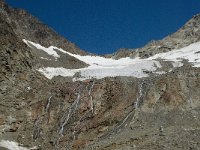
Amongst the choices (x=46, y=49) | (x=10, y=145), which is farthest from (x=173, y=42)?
(x=10, y=145)

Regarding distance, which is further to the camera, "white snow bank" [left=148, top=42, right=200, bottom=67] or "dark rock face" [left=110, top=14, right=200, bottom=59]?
"dark rock face" [left=110, top=14, right=200, bottom=59]

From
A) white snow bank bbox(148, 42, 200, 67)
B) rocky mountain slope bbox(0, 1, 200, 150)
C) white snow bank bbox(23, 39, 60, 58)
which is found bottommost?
rocky mountain slope bbox(0, 1, 200, 150)

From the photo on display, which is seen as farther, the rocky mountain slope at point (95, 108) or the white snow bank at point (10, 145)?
the white snow bank at point (10, 145)

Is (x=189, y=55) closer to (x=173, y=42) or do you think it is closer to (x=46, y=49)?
(x=173, y=42)

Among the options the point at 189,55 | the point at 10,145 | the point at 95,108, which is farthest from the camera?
the point at 189,55

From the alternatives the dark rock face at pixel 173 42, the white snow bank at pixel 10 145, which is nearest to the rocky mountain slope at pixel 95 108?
the white snow bank at pixel 10 145

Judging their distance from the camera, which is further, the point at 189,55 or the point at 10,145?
the point at 189,55

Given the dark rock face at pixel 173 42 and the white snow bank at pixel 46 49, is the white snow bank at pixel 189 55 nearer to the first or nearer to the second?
the dark rock face at pixel 173 42

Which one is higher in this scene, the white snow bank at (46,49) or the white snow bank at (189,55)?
the white snow bank at (46,49)

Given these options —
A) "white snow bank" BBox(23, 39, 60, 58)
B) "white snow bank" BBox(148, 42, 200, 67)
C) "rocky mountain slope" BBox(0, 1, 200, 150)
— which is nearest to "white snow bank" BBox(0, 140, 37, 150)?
"rocky mountain slope" BBox(0, 1, 200, 150)

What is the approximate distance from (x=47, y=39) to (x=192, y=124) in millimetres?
54156

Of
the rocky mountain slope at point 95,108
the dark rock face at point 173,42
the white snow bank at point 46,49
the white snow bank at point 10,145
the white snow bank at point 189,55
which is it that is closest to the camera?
the rocky mountain slope at point 95,108

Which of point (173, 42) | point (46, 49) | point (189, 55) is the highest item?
point (173, 42)

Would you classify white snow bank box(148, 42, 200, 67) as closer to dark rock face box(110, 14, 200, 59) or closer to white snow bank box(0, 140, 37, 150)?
dark rock face box(110, 14, 200, 59)
